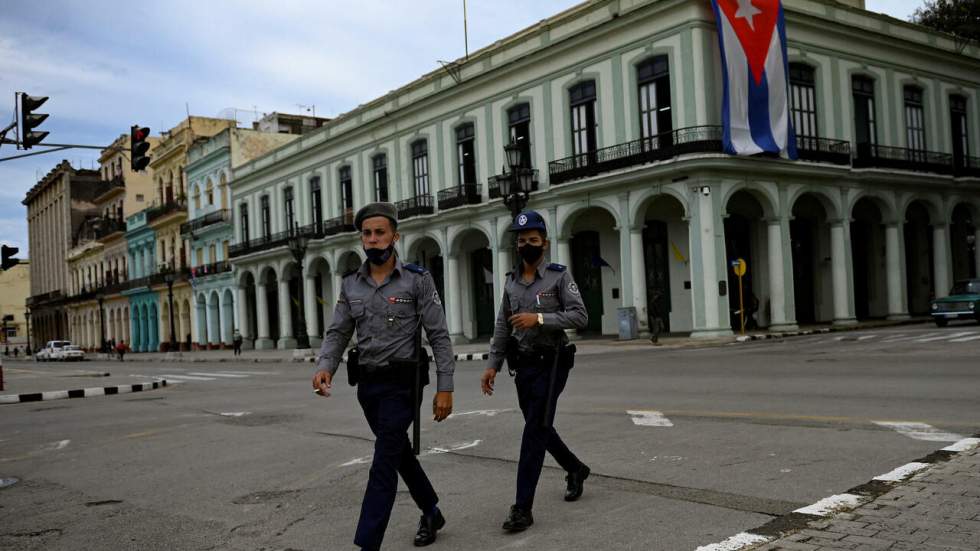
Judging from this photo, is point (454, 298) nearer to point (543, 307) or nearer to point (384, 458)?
point (543, 307)

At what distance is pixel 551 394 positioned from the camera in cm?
503

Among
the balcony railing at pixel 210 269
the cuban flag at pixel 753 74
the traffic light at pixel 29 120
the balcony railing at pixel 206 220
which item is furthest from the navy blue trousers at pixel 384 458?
the balcony railing at pixel 206 220

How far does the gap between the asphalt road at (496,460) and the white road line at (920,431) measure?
0.02 meters

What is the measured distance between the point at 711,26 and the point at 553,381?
914 inches

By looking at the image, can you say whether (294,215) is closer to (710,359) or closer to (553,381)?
(710,359)

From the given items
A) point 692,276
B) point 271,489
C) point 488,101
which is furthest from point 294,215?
point 271,489

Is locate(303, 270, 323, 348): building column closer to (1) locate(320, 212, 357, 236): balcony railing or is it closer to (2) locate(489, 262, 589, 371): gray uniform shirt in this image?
(1) locate(320, 212, 357, 236): balcony railing

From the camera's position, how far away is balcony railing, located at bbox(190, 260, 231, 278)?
52.2m

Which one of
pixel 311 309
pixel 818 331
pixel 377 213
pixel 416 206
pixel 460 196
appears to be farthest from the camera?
pixel 311 309

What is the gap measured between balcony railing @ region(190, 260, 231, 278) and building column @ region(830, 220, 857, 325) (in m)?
34.9

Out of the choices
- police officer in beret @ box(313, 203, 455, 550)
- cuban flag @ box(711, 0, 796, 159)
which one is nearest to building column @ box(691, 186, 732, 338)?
cuban flag @ box(711, 0, 796, 159)

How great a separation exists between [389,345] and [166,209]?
58.6 m

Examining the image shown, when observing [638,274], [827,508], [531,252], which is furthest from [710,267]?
[827,508]

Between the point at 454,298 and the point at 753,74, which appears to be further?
the point at 454,298
